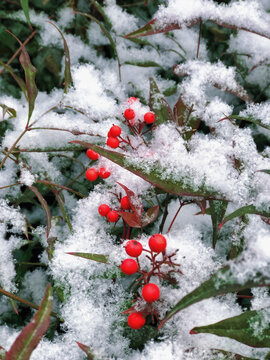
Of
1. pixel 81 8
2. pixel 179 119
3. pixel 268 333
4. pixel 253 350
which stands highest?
pixel 81 8

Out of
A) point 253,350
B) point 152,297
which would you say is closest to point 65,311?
point 152,297

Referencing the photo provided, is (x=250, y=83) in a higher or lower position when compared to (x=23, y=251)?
higher

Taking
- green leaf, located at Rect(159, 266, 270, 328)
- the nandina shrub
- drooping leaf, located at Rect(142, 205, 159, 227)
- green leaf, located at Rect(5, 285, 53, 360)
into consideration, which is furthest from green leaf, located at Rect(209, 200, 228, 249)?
green leaf, located at Rect(5, 285, 53, 360)

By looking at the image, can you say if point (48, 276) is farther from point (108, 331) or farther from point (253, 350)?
point (253, 350)

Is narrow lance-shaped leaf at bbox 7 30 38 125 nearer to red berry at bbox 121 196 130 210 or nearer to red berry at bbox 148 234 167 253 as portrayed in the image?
red berry at bbox 121 196 130 210

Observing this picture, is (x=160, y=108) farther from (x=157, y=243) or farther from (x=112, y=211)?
(x=157, y=243)

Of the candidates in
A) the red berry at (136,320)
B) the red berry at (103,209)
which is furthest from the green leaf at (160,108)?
the red berry at (136,320)

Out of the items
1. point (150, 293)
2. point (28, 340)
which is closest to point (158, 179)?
point (150, 293)
